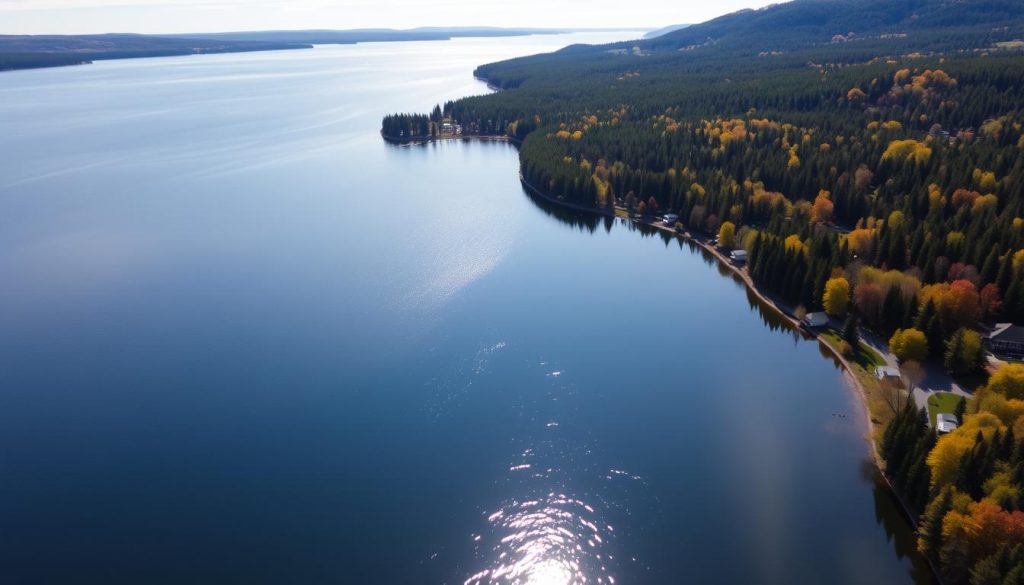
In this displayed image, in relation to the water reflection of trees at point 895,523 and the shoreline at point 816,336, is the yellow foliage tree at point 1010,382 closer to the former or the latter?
the shoreline at point 816,336

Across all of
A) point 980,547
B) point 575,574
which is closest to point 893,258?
point 980,547

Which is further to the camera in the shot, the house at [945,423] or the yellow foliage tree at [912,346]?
the yellow foliage tree at [912,346]

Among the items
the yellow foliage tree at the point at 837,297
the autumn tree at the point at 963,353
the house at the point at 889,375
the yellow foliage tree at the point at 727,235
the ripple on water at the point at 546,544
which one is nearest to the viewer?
the ripple on water at the point at 546,544

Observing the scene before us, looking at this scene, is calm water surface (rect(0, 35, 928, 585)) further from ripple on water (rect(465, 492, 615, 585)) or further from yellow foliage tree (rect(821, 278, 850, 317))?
yellow foliage tree (rect(821, 278, 850, 317))

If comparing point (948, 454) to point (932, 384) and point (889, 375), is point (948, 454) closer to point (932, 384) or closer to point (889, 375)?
point (889, 375)

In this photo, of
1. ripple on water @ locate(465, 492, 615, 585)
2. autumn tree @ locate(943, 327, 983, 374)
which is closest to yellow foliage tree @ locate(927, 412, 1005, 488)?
autumn tree @ locate(943, 327, 983, 374)

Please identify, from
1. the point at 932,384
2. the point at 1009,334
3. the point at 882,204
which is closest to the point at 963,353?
the point at 932,384

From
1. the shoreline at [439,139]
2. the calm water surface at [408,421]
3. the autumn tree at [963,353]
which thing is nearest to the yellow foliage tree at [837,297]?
the calm water surface at [408,421]
